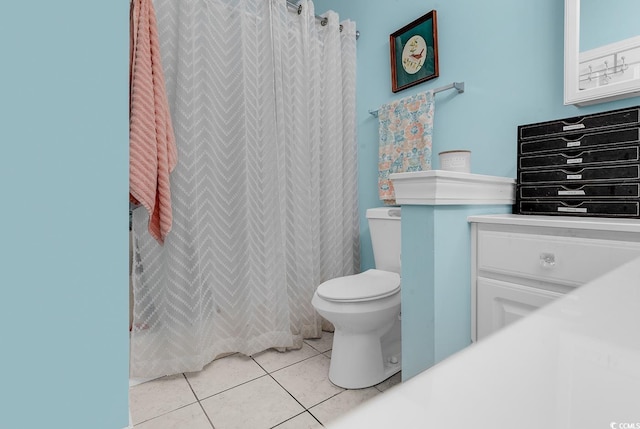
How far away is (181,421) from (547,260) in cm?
144

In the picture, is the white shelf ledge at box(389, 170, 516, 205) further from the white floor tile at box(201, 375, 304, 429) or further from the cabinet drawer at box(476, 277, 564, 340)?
the white floor tile at box(201, 375, 304, 429)

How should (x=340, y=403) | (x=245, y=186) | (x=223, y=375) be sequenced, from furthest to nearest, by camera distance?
(x=245, y=186) → (x=223, y=375) → (x=340, y=403)

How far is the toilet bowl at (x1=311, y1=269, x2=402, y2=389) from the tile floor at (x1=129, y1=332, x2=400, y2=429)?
2.4 inches

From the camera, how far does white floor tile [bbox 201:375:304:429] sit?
1.22 m

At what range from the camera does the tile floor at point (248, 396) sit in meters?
1.23

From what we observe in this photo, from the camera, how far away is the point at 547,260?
0.98 meters

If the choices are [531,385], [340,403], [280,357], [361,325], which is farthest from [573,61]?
[280,357]

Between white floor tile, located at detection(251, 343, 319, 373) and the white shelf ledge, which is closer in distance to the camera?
the white shelf ledge

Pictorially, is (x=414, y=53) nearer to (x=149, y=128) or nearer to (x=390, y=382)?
(x=149, y=128)

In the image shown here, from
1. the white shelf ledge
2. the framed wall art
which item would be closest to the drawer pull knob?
the white shelf ledge

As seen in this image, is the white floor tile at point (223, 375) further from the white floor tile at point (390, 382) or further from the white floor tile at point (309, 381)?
the white floor tile at point (390, 382)

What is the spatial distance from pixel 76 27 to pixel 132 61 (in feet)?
4.16

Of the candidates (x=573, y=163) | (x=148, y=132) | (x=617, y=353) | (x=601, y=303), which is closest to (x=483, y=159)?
(x=573, y=163)

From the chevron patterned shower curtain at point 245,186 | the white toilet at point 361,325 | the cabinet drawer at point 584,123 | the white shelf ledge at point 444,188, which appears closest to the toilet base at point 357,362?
the white toilet at point 361,325
